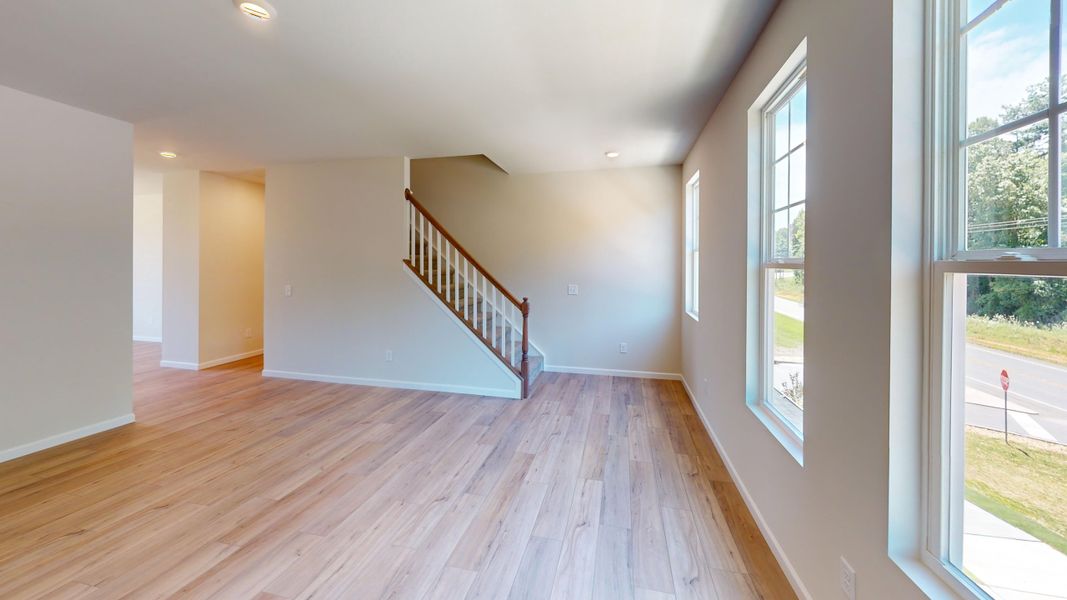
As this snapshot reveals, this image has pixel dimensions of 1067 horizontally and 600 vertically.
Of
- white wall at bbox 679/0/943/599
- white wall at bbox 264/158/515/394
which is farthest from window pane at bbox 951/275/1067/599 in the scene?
white wall at bbox 264/158/515/394

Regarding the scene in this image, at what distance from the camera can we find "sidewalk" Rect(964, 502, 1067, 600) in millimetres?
777

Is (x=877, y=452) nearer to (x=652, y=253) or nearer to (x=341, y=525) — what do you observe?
(x=341, y=525)

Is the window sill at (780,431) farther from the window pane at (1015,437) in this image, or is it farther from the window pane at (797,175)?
the window pane at (797,175)

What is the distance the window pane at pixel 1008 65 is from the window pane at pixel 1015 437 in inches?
14.3

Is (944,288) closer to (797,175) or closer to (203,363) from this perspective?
(797,175)

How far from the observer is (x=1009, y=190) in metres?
0.84

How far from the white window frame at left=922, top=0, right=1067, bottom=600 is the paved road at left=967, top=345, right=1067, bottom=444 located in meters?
0.04

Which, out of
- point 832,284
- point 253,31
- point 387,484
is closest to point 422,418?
point 387,484

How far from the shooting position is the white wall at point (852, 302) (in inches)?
41.2

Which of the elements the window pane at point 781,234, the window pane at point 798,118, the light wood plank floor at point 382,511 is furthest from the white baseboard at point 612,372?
the window pane at point 798,118

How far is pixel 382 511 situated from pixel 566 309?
10.9 feet

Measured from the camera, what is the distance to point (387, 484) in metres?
2.35

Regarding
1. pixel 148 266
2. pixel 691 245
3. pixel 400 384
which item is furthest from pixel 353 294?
pixel 148 266

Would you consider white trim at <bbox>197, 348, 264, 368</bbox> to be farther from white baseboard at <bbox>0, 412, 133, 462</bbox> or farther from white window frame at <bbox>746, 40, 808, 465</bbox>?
white window frame at <bbox>746, 40, 808, 465</bbox>
